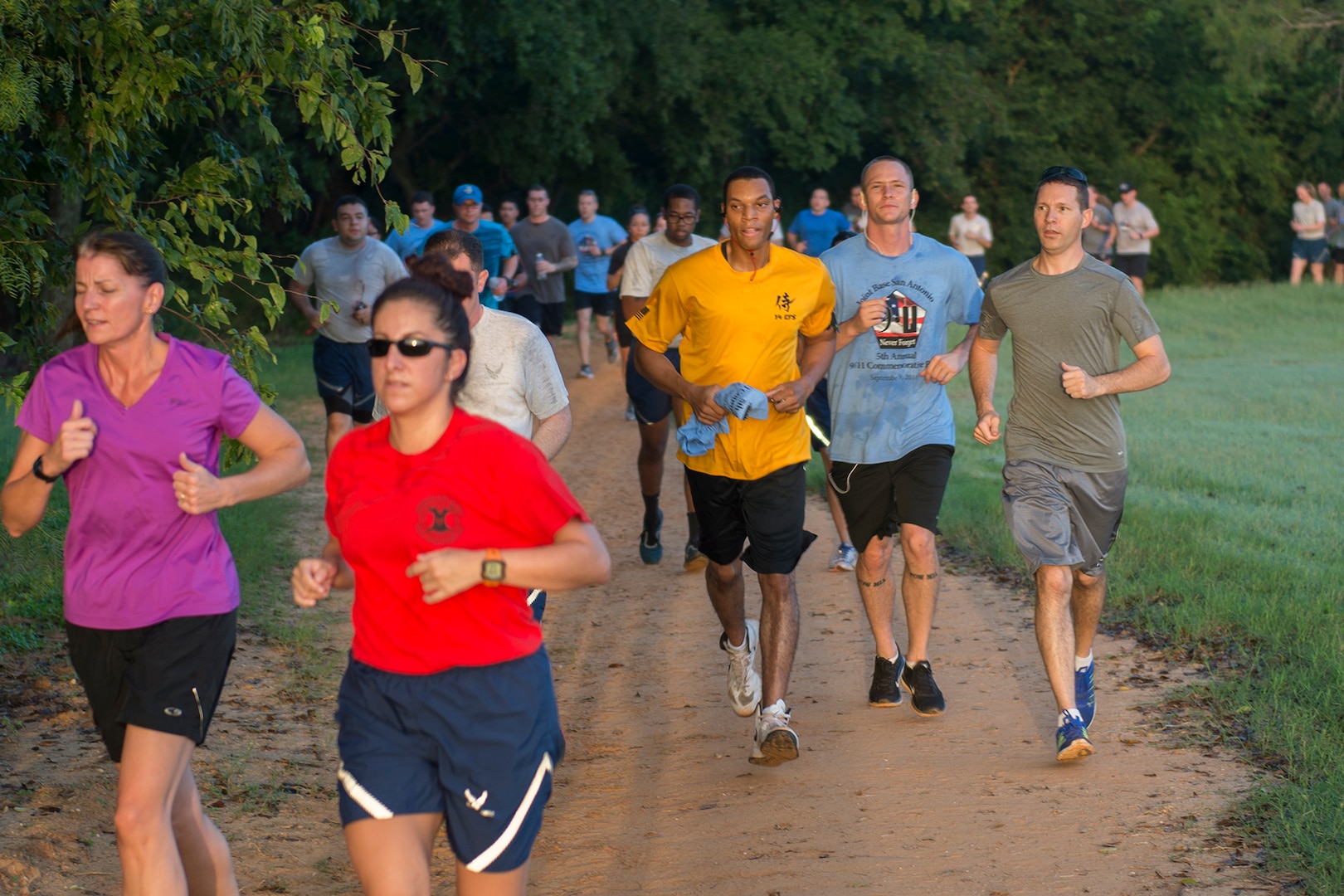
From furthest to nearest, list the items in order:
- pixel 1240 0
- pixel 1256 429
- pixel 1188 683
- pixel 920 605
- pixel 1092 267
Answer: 1. pixel 1240 0
2. pixel 1256 429
3. pixel 1188 683
4. pixel 920 605
5. pixel 1092 267

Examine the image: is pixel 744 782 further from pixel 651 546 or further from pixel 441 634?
pixel 651 546

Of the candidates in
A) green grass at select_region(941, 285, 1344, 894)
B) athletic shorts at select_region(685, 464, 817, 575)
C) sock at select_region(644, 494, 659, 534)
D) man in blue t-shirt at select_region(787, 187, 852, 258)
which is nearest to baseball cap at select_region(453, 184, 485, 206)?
sock at select_region(644, 494, 659, 534)

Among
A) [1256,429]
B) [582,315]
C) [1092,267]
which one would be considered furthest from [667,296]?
[582,315]

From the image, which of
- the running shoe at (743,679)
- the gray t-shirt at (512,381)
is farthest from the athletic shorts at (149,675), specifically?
the running shoe at (743,679)

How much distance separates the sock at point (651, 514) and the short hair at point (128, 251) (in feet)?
19.8

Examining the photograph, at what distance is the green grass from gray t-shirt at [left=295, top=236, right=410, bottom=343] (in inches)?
182

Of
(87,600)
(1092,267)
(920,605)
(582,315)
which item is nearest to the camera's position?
(87,600)

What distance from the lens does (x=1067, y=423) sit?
6.14 meters

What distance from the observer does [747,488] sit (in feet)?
20.5

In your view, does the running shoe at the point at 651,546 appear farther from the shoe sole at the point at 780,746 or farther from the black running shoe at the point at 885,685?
the shoe sole at the point at 780,746

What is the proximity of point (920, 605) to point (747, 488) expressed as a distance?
1075mm

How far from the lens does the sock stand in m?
9.89

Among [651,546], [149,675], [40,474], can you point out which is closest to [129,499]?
[40,474]

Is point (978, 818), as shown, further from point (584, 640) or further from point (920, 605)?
point (584, 640)
